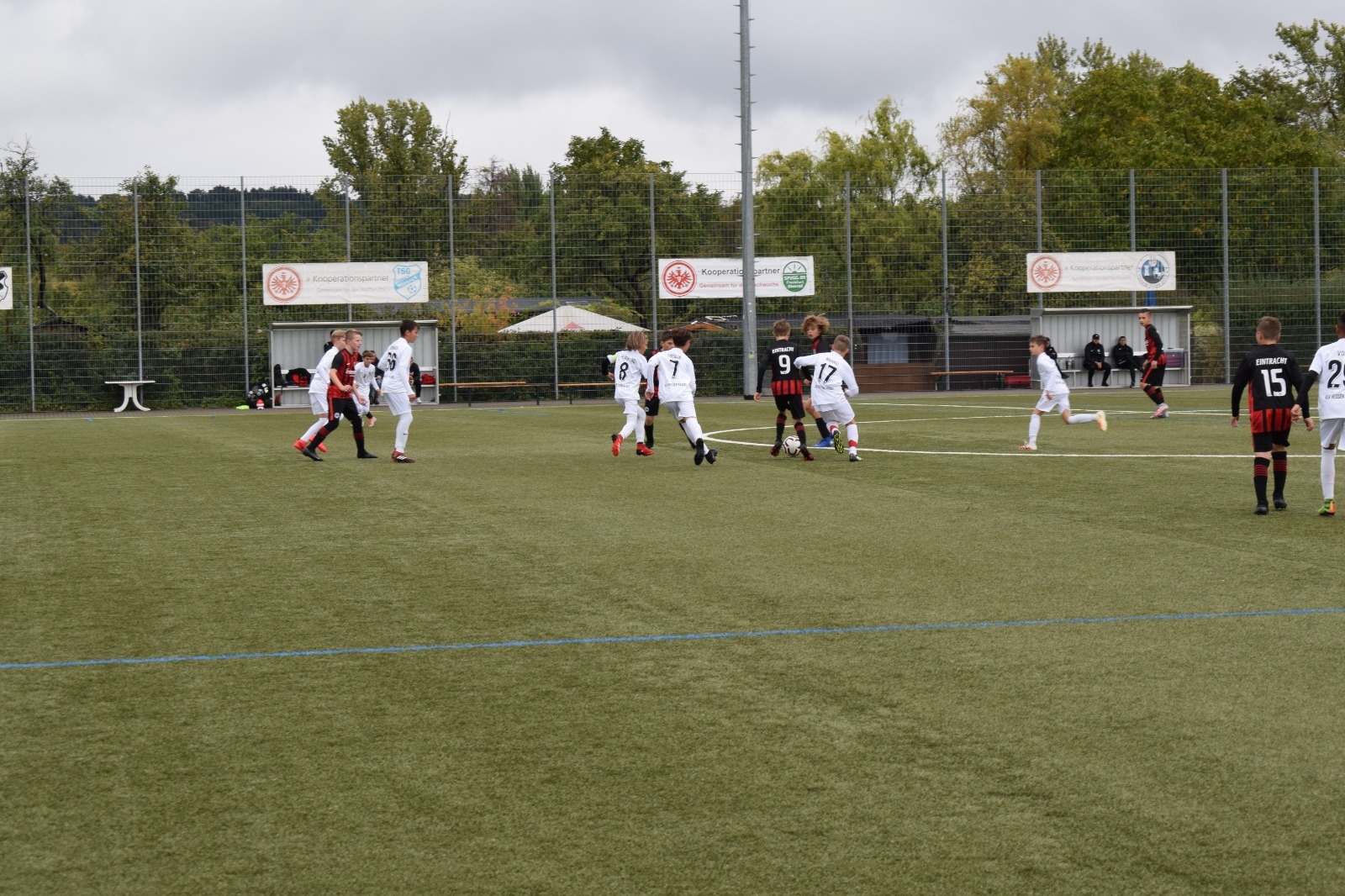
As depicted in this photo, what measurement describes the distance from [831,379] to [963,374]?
982 inches

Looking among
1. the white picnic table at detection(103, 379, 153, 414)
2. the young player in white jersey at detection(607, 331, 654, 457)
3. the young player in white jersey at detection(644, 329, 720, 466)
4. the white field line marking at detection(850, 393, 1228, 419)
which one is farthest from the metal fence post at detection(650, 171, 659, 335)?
the young player in white jersey at detection(644, 329, 720, 466)

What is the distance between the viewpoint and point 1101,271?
4306 centimetres

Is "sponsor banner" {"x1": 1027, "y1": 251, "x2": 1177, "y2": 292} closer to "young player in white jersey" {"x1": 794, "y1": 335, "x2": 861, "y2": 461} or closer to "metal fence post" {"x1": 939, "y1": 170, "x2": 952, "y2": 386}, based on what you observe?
"metal fence post" {"x1": 939, "y1": 170, "x2": 952, "y2": 386}

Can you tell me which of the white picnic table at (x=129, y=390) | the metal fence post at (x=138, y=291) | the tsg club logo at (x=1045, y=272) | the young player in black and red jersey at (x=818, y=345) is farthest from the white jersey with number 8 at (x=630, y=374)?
the tsg club logo at (x=1045, y=272)

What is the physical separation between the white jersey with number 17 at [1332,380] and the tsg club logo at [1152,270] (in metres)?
32.5

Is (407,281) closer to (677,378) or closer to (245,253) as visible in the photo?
(245,253)

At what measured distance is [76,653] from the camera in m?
7.01

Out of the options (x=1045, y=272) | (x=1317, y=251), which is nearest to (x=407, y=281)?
(x=1045, y=272)

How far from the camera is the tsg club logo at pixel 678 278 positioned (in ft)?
134

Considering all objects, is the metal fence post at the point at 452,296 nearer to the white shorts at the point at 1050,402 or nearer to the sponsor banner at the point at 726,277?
the sponsor banner at the point at 726,277

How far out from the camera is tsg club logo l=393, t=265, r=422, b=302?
131 feet

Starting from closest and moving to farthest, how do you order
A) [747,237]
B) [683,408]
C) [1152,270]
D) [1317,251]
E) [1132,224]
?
[683,408] → [747,237] → [1152,270] → [1132,224] → [1317,251]

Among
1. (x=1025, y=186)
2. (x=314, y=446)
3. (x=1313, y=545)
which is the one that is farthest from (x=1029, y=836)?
(x=1025, y=186)

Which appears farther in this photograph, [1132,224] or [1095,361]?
[1132,224]
